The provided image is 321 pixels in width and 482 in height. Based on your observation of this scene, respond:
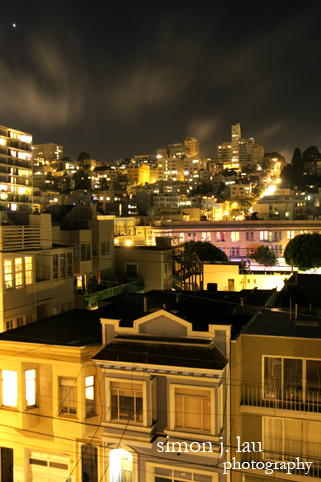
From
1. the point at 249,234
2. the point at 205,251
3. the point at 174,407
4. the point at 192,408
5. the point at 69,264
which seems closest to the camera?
the point at 192,408

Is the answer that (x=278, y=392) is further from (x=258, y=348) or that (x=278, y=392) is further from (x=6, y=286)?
(x=6, y=286)

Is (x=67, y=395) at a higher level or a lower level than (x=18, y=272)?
lower

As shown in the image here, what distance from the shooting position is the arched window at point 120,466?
33.9 ft

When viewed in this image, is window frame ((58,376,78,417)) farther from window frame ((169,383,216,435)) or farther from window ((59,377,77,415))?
window frame ((169,383,216,435))

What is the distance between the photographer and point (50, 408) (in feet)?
36.9

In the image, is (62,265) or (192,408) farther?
(62,265)

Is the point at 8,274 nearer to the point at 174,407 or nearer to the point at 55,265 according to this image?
the point at 55,265

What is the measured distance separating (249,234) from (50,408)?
52.7 metres

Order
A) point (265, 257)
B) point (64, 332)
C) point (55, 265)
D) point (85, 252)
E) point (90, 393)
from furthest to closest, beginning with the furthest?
point (265, 257)
point (85, 252)
point (55, 265)
point (64, 332)
point (90, 393)

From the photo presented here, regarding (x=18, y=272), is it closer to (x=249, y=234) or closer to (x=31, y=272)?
(x=31, y=272)

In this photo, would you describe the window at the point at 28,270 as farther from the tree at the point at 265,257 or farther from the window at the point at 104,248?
the tree at the point at 265,257

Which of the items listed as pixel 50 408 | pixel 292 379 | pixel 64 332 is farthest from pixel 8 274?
pixel 292 379

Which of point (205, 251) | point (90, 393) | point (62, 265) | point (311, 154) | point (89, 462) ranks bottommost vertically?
point (89, 462)

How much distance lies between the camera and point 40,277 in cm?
1738
